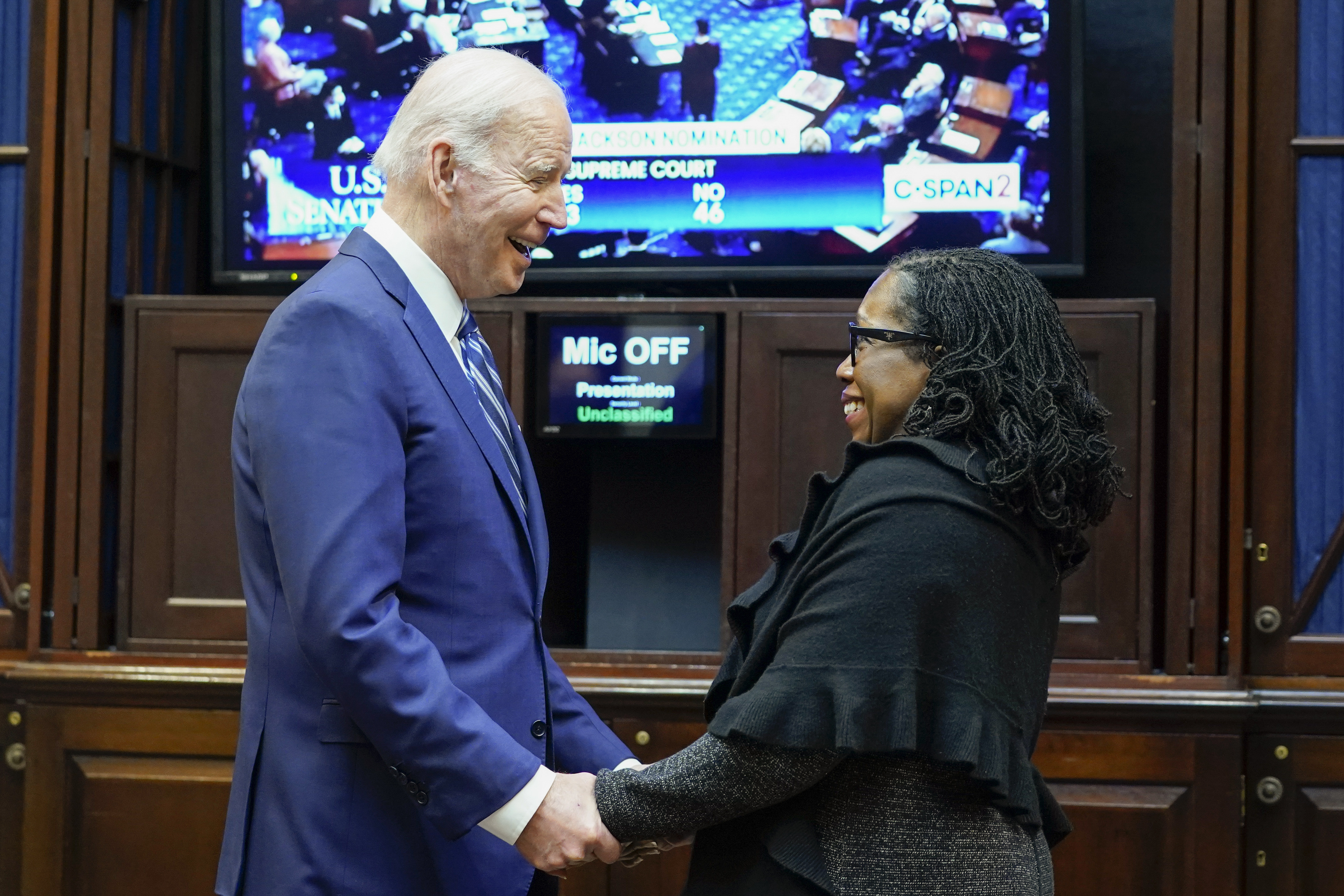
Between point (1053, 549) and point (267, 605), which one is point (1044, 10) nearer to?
point (1053, 549)

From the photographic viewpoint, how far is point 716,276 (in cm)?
317

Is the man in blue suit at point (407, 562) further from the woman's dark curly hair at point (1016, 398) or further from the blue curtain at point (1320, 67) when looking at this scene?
the blue curtain at point (1320, 67)

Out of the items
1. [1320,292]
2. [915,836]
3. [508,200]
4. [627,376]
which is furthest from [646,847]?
[1320,292]

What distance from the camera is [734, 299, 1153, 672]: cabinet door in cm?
282

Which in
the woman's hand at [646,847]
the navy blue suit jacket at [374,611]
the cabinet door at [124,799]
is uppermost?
the navy blue suit jacket at [374,611]

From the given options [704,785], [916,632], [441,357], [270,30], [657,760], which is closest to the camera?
[916,632]

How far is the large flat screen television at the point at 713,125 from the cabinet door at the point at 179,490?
11.2 inches

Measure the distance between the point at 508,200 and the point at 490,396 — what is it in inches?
10.3

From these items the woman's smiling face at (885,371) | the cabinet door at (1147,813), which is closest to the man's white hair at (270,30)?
the woman's smiling face at (885,371)

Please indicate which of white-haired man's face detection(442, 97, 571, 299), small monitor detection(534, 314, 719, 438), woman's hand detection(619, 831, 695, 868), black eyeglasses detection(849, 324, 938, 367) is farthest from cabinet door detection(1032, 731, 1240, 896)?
white-haired man's face detection(442, 97, 571, 299)

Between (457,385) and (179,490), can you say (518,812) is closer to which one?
(457,385)

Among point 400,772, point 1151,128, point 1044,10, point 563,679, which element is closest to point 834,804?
point 400,772

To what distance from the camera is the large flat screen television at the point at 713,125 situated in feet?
9.96

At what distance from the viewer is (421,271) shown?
175 centimetres
